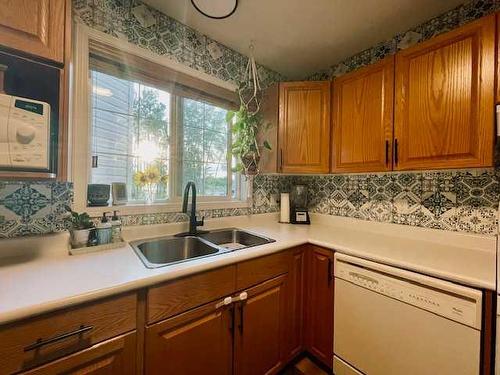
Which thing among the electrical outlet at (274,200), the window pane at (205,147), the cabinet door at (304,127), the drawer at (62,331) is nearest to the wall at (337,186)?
the electrical outlet at (274,200)

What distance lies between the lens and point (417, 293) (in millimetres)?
990

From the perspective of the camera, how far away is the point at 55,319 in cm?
66

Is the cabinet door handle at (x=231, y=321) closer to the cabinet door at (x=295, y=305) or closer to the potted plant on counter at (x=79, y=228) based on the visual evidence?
the cabinet door at (x=295, y=305)

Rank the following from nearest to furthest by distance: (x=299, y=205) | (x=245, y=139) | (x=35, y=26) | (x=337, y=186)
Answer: (x=35, y=26)
(x=245, y=139)
(x=337, y=186)
(x=299, y=205)

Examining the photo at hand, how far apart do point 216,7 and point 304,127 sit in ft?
3.13

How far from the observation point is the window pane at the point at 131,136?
1.33 meters

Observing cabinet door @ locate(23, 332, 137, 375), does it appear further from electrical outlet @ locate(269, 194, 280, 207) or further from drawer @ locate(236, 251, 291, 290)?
electrical outlet @ locate(269, 194, 280, 207)

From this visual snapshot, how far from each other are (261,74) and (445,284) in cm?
192

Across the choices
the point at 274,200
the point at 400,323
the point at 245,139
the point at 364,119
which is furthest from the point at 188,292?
the point at 364,119

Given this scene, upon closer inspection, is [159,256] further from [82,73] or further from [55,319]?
[82,73]

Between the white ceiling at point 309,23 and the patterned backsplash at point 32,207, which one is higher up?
the white ceiling at point 309,23

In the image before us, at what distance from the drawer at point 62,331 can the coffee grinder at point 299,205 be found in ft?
4.80

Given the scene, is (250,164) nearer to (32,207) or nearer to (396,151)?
(396,151)

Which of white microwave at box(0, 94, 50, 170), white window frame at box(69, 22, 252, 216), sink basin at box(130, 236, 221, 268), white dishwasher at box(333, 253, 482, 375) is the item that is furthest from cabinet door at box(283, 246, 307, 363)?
white microwave at box(0, 94, 50, 170)
